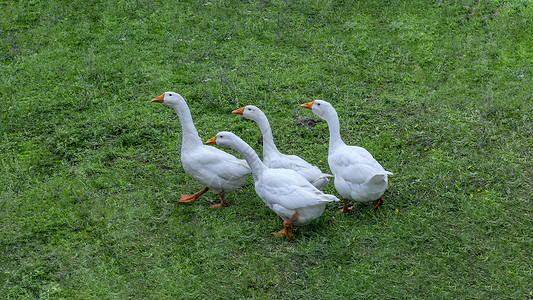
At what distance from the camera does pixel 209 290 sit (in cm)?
500

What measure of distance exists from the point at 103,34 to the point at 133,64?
4.71ft

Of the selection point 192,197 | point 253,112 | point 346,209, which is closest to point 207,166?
point 192,197

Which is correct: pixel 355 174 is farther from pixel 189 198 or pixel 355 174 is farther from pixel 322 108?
pixel 189 198

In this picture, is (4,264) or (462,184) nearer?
(4,264)

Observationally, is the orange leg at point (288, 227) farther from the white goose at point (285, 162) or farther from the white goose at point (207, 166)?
the white goose at point (207, 166)

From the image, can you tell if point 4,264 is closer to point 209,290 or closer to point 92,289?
point 92,289

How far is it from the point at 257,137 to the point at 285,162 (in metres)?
1.48

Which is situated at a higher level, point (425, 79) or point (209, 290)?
point (425, 79)

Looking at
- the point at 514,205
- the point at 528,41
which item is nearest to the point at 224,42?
the point at 528,41

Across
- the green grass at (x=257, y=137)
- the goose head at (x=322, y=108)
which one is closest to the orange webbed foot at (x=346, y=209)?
the green grass at (x=257, y=137)

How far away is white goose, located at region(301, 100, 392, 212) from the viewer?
217 inches

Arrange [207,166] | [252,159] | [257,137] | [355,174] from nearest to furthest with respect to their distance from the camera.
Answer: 1. [355,174]
2. [252,159]
3. [207,166]
4. [257,137]

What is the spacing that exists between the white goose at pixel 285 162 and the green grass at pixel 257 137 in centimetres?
43

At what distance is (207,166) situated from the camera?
6066 millimetres
